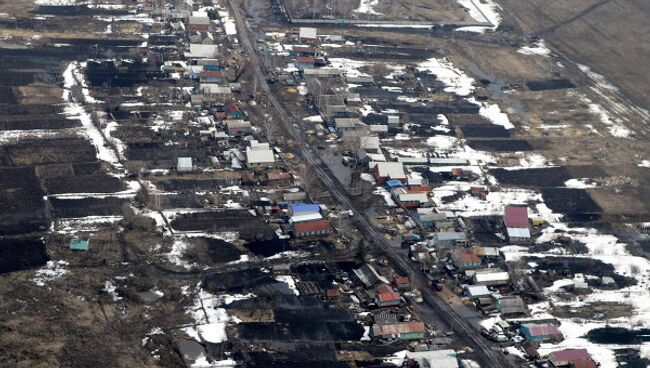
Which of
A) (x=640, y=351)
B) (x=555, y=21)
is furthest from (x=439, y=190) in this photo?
(x=555, y=21)

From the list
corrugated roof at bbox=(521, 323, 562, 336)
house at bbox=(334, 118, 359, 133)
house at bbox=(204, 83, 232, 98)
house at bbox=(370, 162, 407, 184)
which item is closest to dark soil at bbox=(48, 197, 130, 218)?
house at bbox=(370, 162, 407, 184)

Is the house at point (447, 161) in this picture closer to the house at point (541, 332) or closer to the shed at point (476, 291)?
the shed at point (476, 291)

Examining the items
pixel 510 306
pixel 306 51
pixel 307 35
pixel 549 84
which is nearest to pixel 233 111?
pixel 306 51

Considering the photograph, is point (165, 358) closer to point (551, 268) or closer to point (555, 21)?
point (551, 268)

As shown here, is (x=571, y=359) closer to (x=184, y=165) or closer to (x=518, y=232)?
(x=518, y=232)

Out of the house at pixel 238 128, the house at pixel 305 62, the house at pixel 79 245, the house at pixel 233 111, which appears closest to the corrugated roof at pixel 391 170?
the house at pixel 238 128

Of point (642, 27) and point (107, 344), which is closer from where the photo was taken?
point (107, 344)

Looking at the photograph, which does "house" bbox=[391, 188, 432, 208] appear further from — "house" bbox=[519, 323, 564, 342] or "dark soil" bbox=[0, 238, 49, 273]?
"dark soil" bbox=[0, 238, 49, 273]

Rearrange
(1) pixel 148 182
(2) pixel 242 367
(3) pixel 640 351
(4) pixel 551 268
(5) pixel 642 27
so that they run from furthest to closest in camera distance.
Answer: (5) pixel 642 27 < (1) pixel 148 182 < (4) pixel 551 268 < (3) pixel 640 351 < (2) pixel 242 367
